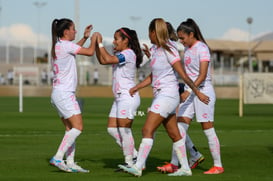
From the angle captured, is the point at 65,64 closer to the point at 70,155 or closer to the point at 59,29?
the point at 59,29

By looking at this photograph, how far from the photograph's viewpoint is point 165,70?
11.8m

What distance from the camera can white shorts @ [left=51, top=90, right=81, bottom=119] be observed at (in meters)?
12.4

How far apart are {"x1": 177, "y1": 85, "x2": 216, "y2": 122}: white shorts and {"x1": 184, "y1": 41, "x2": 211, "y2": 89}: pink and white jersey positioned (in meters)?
0.15

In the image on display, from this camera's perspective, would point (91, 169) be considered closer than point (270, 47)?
Yes

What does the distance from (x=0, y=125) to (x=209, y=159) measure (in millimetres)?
10681

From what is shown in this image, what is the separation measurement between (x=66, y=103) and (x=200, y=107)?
1931 mm

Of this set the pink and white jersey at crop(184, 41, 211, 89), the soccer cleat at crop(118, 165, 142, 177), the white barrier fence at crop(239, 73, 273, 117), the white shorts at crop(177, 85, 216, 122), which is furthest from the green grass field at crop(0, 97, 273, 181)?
the white barrier fence at crop(239, 73, 273, 117)

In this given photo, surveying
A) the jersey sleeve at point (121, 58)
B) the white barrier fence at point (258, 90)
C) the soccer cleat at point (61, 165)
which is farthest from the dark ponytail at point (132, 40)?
the white barrier fence at point (258, 90)

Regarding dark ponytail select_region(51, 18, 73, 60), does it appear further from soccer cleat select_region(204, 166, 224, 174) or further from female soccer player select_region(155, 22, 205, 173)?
soccer cleat select_region(204, 166, 224, 174)

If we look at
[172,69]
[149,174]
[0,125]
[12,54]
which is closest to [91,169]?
[149,174]

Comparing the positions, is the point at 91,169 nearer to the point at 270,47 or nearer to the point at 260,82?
the point at 260,82

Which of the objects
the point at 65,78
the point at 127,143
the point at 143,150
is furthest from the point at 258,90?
the point at 143,150

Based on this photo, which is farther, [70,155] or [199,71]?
[70,155]

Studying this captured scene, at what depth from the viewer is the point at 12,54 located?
84.8 metres
